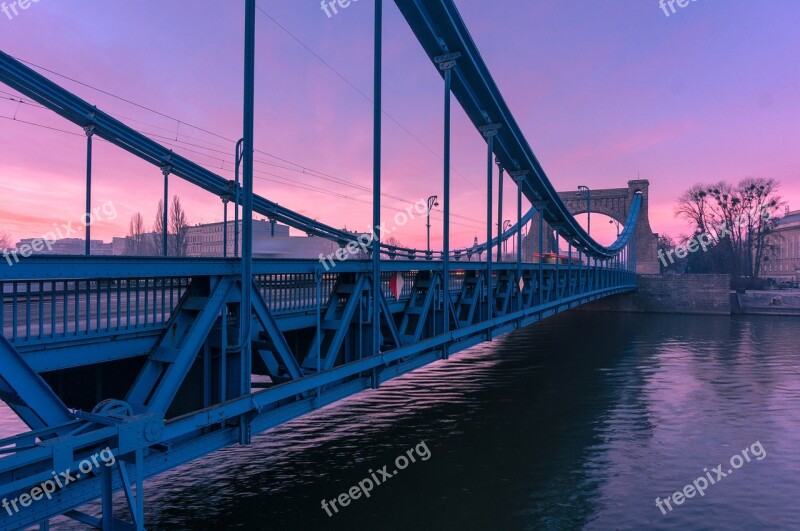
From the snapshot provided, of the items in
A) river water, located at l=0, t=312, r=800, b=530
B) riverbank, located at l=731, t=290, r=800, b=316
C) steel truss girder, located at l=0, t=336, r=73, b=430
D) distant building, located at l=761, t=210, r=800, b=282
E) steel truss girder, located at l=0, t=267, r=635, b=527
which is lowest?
river water, located at l=0, t=312, r=800, b=530

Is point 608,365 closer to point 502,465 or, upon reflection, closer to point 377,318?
point 502,465

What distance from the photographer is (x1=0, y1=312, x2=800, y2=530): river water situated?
10297 mm

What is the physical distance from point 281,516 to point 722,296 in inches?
2308

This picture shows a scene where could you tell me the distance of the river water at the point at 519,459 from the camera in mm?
10297

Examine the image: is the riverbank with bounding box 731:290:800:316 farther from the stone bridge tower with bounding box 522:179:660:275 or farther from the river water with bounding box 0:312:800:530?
the river water with bounding box 0:312:800:530

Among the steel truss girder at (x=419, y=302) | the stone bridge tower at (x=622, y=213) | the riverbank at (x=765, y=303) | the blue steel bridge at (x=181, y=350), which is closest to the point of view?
the blue steel bridge at (x=181, y=350)

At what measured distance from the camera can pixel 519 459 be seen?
13367 mm


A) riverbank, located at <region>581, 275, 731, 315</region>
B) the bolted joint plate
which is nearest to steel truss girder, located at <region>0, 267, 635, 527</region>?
the bolted joint plate

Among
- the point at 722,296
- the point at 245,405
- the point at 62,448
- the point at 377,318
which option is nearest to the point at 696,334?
the point at 722,296

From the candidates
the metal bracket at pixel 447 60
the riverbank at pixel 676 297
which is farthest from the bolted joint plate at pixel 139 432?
the riverbank at pixel 676 297

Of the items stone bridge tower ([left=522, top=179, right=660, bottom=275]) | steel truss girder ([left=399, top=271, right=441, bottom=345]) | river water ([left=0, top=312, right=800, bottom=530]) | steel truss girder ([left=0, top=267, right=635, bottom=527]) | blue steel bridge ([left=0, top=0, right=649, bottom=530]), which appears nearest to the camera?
steel truss girder ([left=0, top=267, right=635, bottom=527])

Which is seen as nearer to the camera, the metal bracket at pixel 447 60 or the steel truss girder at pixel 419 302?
the steel truss girder at pixel 419 302

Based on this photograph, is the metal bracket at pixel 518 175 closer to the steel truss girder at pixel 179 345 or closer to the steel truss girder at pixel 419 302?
the steel truss girder at pixel 419 302

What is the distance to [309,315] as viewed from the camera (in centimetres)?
984
